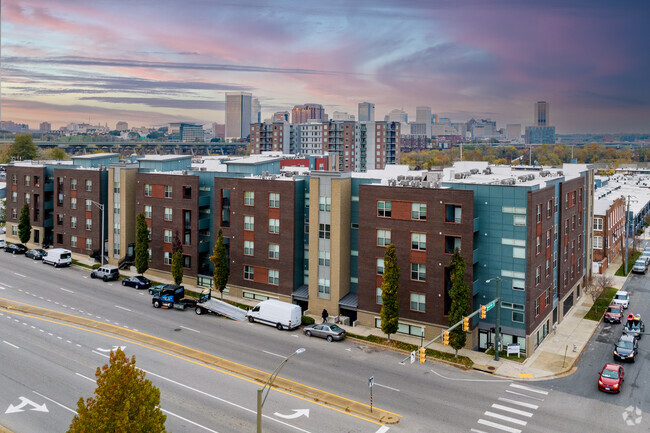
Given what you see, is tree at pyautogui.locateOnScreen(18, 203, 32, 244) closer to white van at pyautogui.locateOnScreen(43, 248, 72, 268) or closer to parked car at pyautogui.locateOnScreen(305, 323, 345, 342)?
white van at pyautogui.locateOnScreen(43, 248, 72, 268)

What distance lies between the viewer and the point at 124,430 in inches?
859

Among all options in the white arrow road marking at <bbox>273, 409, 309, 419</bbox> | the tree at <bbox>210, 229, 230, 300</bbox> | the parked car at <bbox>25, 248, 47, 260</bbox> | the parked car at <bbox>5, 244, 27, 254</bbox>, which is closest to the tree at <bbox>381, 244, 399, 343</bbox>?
the white arrow road marking at <bbox>273, 409, 309, 419</bbox>

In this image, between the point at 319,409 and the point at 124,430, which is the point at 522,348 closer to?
the point at 319,409

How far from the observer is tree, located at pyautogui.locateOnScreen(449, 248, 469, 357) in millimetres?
43906

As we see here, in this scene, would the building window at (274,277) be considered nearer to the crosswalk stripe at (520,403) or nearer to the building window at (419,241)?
the building window at (419,241)

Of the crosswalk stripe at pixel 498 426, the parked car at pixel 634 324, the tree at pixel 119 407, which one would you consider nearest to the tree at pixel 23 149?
the tree at pixel 119 407

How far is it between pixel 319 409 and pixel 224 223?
31575mm

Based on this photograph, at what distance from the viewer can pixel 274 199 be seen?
190 ft

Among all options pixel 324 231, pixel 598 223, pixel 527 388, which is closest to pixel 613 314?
pixel 527 388

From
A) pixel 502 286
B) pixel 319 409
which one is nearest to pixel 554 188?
pixel 502 286

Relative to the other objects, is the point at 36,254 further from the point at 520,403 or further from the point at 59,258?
the point at 520,403

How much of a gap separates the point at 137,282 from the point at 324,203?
2583cm

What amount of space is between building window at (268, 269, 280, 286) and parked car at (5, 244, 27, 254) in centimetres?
4433

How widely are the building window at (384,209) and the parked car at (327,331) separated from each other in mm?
11166
